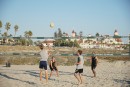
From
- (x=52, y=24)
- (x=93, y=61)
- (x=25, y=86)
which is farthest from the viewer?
(x=52, y=24)

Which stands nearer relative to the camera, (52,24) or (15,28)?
(52,24)

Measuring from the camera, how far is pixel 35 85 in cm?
850

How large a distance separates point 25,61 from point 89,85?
18.4 m

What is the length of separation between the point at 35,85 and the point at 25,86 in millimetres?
405

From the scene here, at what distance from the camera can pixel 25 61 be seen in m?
26.1

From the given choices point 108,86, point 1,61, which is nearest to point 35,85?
point 108,86

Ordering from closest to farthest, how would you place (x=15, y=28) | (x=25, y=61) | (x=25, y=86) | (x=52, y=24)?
(x=25, y=86)
(x=52, y=24)
(x=25, y=61)
(x=15, y=28)

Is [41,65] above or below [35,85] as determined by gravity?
above

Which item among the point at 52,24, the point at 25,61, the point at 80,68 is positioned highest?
the point at 52,24

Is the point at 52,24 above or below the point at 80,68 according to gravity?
above

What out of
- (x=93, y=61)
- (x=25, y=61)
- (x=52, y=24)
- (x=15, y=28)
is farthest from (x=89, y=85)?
(x=15, y=28)

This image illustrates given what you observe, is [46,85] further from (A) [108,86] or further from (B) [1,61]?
(B) [1,61]

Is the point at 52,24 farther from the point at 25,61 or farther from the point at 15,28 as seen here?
the point at 15,28

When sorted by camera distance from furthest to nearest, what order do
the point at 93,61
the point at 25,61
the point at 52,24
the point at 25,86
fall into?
1. the point at 25,61
2. the point at 52,24
3. the point at 93,61
4. the point at 25,86
